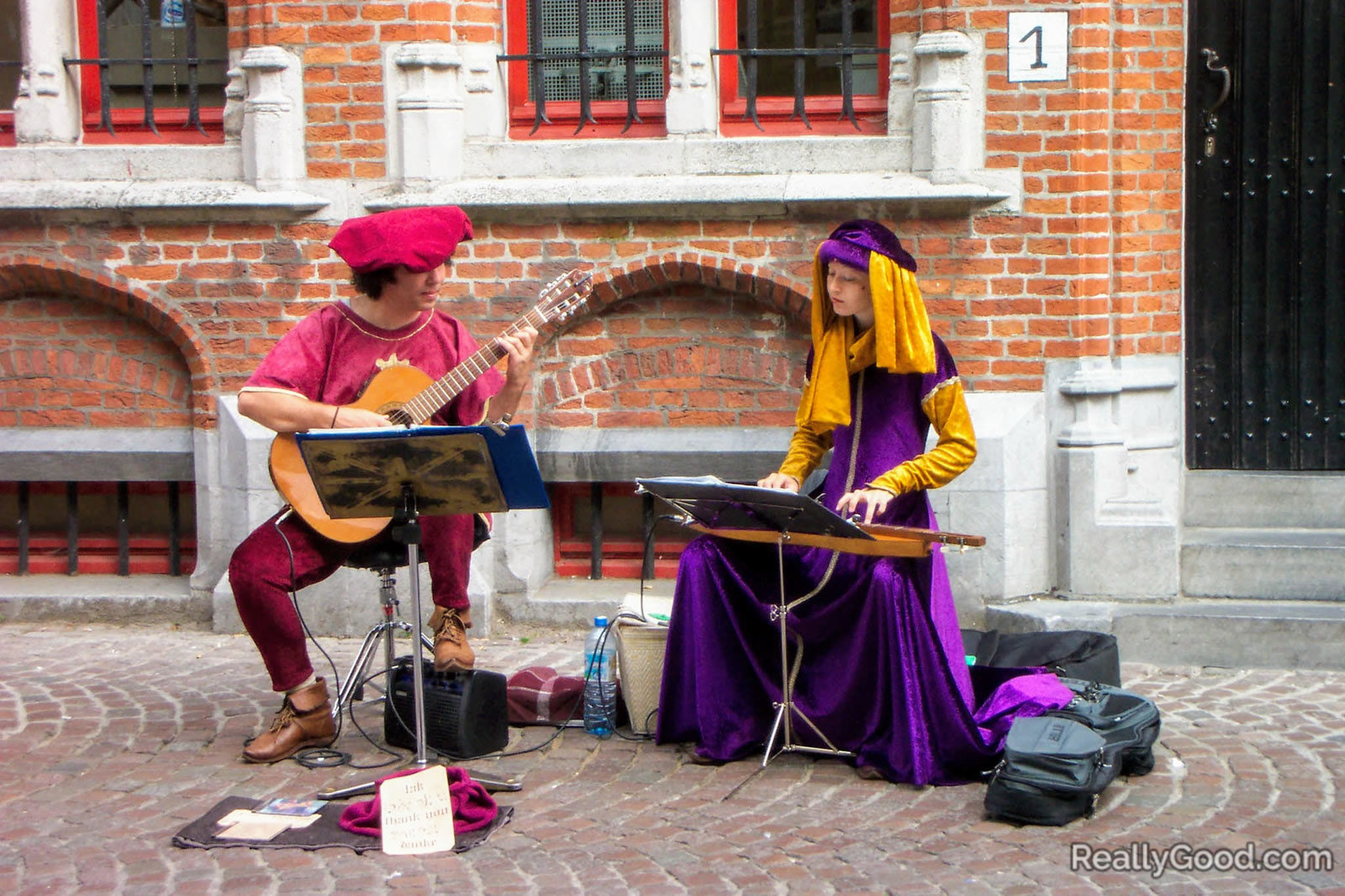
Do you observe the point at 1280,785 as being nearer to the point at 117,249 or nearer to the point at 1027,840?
the point at 1027,840

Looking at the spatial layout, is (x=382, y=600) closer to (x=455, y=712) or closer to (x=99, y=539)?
(x=455, y=712)

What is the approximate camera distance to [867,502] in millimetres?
4867

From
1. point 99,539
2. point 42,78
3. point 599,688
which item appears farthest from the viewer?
point 99,539

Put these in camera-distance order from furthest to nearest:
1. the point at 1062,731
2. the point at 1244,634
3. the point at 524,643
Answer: the point at 524,643
the point at 1244,634
the point at 1062,731

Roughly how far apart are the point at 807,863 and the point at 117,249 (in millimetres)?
4342

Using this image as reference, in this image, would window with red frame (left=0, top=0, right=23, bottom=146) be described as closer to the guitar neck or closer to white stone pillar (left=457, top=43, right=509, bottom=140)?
white stone pillar (left=457, top=43, right=509, bottom=140)

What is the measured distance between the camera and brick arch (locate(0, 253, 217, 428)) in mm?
6828

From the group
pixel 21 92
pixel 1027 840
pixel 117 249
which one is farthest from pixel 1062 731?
pixel 21 92

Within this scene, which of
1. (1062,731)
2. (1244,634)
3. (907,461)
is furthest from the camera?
(1244,634)

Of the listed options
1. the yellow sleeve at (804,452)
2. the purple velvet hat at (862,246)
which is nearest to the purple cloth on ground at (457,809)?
the yellow sleeve at (804,452)

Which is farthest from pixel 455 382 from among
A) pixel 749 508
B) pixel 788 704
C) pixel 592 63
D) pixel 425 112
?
pixel 592 63

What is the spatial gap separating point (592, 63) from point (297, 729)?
3248mm

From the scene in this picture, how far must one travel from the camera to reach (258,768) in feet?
16.5

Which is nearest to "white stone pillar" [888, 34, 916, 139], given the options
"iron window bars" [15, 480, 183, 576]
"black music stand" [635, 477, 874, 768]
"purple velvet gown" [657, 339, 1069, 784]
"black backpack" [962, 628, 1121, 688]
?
"purple velvet gown" [657, 339, 1069, 784]
